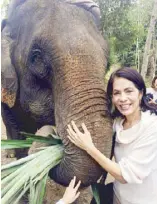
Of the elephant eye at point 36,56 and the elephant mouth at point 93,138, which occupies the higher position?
the elephant eye at point 36,56

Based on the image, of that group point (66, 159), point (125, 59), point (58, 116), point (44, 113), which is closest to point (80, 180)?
point (66, 159)

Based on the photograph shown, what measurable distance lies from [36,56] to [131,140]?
0.39 m

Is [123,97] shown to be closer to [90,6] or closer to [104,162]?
[104,162]

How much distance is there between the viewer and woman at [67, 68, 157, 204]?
0.75m

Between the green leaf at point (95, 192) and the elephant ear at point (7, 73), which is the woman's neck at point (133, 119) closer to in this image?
the green leaf at point (95, 192)

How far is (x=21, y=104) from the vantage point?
1187 mm

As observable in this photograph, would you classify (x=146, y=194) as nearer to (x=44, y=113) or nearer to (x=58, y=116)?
(x=58, y=116)

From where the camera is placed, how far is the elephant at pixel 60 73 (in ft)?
2.60

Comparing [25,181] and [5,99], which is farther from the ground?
[5,99]

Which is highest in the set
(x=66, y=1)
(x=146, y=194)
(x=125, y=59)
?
(x=66, y=1)

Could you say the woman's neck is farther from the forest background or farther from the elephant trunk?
the forest background

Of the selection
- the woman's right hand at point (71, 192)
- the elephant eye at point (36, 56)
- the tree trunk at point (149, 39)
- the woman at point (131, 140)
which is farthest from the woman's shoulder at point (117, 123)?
the tree trunk at point (149, 39)

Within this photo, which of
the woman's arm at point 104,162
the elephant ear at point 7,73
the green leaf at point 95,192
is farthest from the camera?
the elephant ear at point 7,73

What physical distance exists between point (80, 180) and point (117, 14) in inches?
25.4
